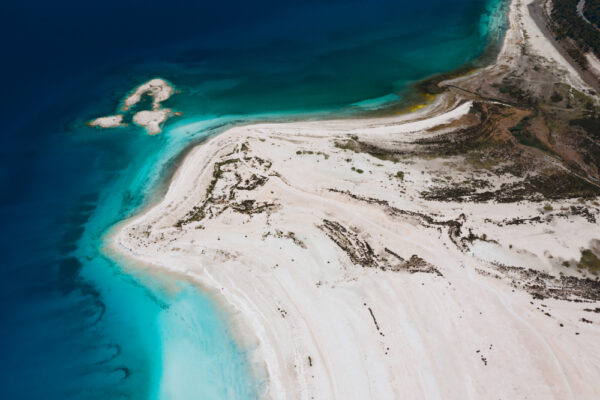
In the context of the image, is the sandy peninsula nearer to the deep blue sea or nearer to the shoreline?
the deep blue sea

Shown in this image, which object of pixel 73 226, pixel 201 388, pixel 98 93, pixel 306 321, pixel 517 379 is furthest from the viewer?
pixel 98 93

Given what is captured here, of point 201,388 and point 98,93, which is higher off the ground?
point 98,93

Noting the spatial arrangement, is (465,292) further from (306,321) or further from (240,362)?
(240,362)

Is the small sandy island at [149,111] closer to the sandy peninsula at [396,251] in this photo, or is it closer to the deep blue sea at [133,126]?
the deep blue sea at [133,126]

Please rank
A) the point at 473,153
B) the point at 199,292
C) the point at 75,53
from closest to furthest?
the point at 199,292
the point at 473,153
the point at 75,53

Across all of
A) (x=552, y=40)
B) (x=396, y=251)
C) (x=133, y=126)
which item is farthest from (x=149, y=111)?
(x=552, y=40)

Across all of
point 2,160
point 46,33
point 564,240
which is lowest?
point 564,240

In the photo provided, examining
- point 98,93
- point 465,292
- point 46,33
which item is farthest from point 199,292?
point 46,33

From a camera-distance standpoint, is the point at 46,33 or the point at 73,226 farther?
the point at 46,33
